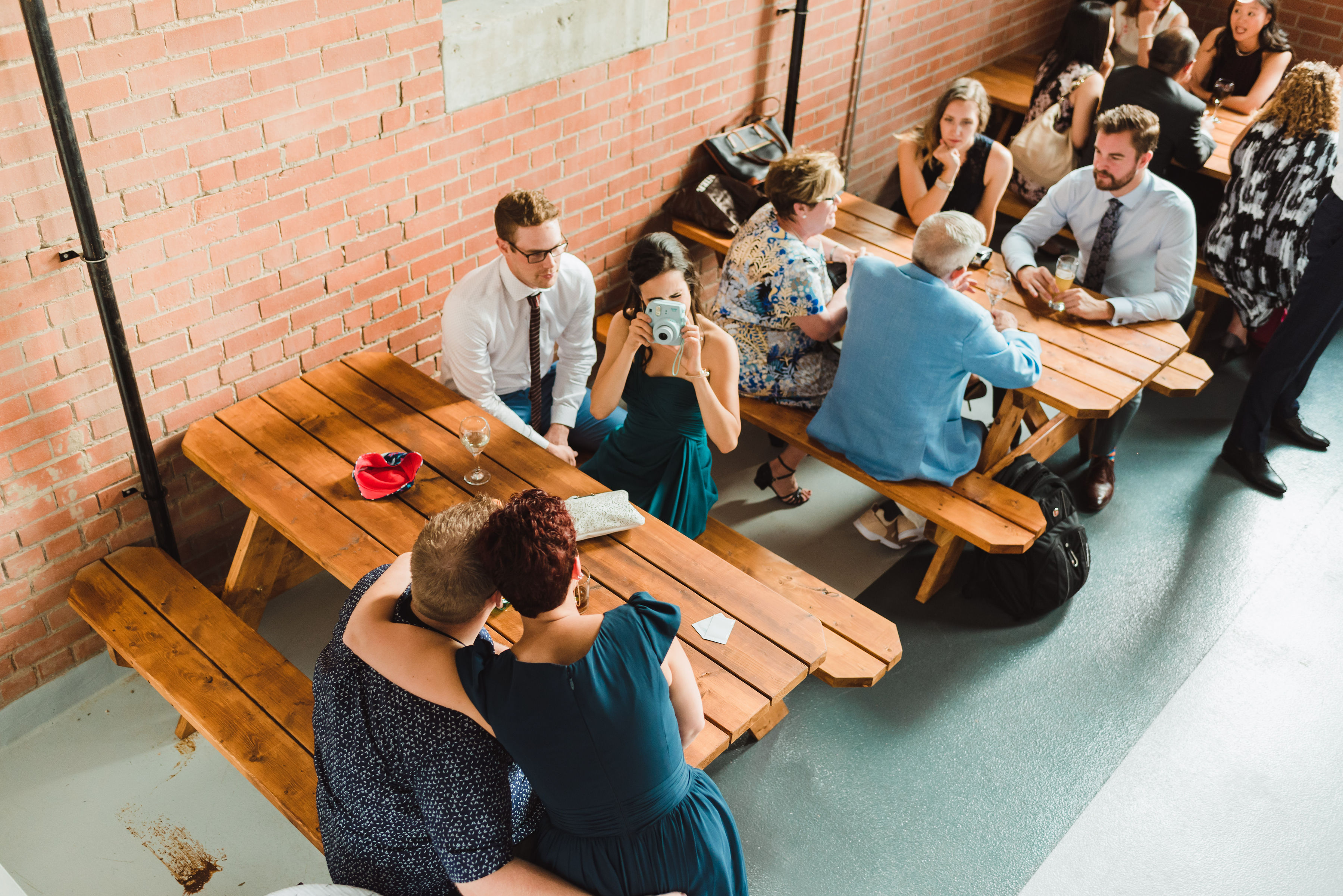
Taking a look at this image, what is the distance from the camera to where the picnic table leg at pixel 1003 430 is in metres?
3.73

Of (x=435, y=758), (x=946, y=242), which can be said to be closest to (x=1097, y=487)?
(x=946, y=242)

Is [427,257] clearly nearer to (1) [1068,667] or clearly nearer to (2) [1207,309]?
(1) [1068,667]

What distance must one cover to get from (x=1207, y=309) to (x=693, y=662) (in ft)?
12.6

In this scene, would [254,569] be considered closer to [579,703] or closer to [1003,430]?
[579,703]

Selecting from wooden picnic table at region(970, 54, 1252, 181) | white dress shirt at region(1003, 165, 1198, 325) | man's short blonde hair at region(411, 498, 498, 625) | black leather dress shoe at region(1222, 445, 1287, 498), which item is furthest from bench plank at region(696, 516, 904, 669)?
wooden picnic table at region(970, 54, 1252, 181)

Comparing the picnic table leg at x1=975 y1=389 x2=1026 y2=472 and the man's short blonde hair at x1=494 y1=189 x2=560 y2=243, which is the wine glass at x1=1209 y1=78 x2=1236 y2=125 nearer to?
the picnic table leg at x1=975 y1=389 x2=1026 y2=472

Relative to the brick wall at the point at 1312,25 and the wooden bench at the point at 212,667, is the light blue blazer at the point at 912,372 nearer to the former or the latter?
the wooden bench at the point at 212,667

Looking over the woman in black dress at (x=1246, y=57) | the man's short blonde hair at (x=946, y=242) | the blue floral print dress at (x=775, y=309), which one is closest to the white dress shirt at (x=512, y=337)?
the blue floral print dress at (x=775, y=309)

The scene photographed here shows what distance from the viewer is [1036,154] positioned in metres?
5.34

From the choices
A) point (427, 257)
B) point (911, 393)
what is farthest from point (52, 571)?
point (911, 393)

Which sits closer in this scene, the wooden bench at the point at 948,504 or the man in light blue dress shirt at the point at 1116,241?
the wooden bench at the point at 948,504

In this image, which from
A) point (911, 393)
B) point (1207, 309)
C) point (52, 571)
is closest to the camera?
point (52, 571)

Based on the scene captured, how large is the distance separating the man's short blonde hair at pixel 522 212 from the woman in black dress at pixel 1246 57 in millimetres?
→ 4414

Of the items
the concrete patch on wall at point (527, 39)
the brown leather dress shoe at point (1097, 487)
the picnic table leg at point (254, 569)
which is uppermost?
the concrete patch on wall at point (527, 39)
